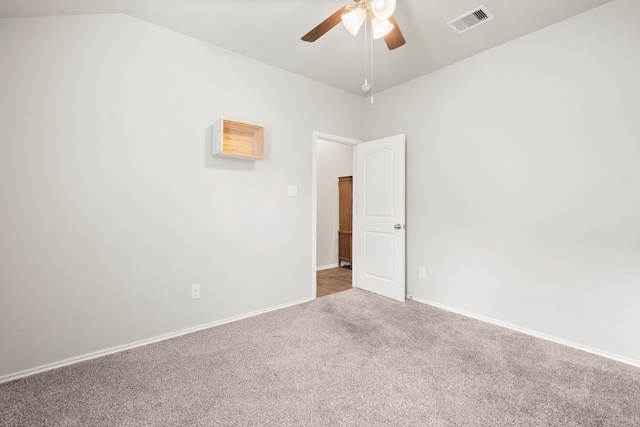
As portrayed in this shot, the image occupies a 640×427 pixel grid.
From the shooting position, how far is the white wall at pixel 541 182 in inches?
83.0

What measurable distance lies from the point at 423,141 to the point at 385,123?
0.64m

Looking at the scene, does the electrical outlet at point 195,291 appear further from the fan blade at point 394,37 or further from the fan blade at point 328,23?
the fan blade at point 394,37

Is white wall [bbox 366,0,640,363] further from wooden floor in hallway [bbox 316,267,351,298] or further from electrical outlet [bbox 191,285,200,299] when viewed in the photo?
electrical outlet [bbox 191,285,200,299]

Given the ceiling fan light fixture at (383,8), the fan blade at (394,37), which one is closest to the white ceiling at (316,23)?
the fan blade at (394,37)

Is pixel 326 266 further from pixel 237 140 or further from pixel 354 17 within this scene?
pixel 354 17

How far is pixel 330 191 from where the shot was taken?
18.3ft

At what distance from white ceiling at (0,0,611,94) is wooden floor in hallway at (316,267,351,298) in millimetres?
2788

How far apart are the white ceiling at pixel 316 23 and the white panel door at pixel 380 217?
967 millimetres

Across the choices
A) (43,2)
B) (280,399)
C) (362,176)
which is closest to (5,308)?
(280,399)

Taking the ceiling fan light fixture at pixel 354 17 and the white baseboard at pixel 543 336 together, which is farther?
the white baseboard at pixel 543 336

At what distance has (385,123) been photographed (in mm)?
3756

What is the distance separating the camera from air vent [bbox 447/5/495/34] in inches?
87.9

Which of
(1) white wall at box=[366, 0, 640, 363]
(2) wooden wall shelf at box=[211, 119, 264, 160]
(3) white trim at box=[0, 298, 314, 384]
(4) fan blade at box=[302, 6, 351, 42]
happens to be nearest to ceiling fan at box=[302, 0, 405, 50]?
(4) fan blade at box=[302, 6, 351, 42]

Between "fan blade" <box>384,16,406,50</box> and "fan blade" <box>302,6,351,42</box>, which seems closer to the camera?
"fan blade" <box>302,6,351,42</box>
